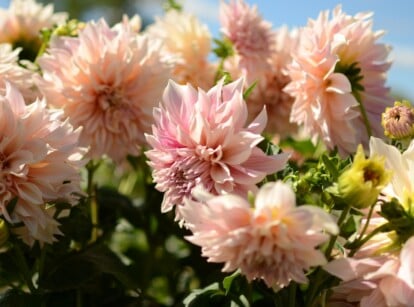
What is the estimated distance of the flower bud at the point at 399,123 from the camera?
630mm

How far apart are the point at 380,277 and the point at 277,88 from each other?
62cm

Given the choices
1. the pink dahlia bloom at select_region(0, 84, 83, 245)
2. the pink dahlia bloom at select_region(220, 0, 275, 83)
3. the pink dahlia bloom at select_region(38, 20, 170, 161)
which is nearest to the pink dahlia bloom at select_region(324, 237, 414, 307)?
the pink dahlia bloom at select_region(0, 84, 83, 245)

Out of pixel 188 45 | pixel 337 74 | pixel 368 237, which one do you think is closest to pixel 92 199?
pixel 188 45

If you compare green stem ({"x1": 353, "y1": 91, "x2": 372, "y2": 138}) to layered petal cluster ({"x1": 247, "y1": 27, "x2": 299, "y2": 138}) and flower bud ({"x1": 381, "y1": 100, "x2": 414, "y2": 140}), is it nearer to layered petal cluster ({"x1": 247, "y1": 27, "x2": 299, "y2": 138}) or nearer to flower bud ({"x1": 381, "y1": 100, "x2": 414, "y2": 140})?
flower bud ({"x1": 381, "y1": 100, "x2": 414, "y2": 140})

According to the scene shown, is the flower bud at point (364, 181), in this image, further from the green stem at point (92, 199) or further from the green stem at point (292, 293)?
the green stem at point (92, 199)

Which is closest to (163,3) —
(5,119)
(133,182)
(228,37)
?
(228,37)

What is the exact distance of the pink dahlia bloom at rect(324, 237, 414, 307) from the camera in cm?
49

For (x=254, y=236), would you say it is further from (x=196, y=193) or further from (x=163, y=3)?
(x=163, y=3)

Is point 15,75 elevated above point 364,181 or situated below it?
below

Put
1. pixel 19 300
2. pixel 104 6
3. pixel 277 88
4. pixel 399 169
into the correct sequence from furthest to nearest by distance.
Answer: pixel 104 6, pixel 277 88, pixel 19 300, pixel 399 169

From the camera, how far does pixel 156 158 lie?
1.91 feet

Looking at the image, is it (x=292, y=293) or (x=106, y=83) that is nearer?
(x=292, y=293)

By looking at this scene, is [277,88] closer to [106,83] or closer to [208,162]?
[106,83]

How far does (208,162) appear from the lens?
57 centimetres
